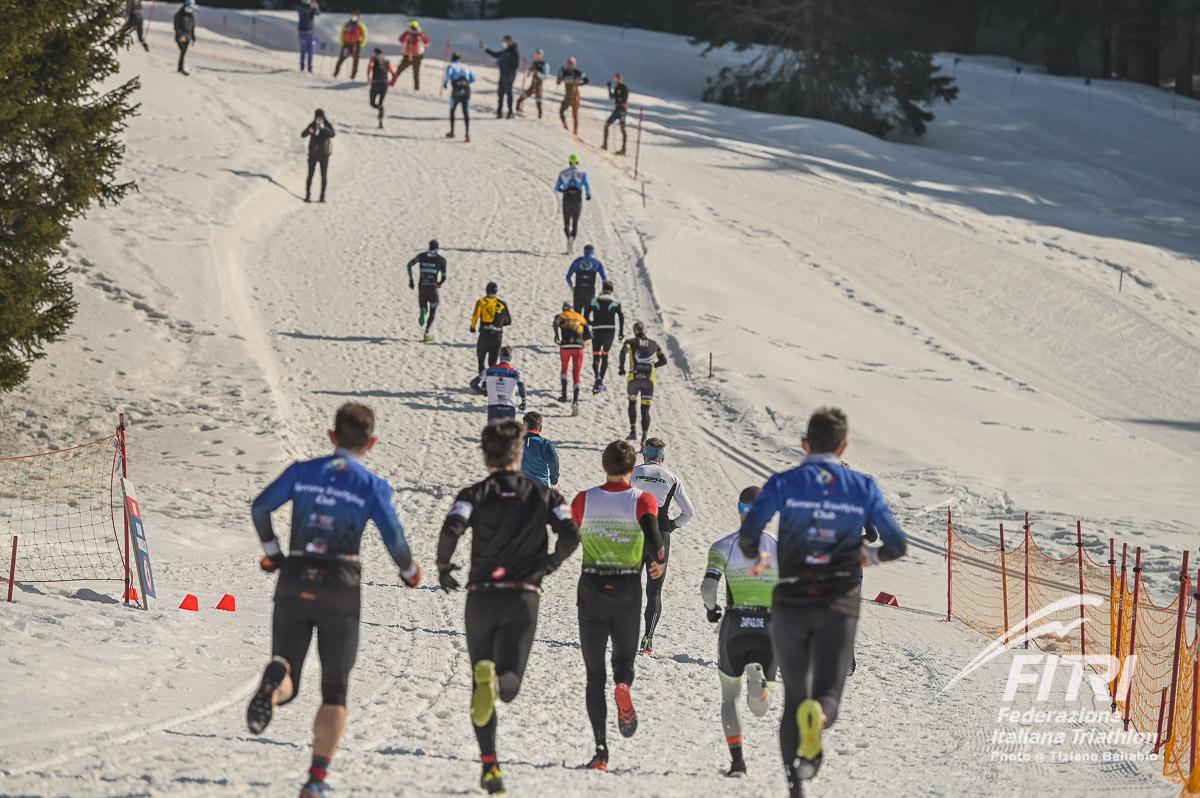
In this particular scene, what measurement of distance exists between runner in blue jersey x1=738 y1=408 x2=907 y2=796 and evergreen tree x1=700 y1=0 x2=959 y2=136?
44905 mm

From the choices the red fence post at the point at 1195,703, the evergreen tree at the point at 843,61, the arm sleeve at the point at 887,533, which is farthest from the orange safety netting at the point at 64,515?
the evergreen tree at the point at 843,61

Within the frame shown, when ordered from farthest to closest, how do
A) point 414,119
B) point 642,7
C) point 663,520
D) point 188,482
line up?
point 642,7 → point 414,119 → point 188,482 → point 663,520

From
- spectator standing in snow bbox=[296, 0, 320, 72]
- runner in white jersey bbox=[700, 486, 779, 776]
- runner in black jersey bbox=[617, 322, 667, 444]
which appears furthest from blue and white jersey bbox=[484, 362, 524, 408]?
spectator standing in snow bbox=[296, 0, 320, 72]

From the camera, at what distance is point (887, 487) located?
19.4m

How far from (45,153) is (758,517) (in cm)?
1358

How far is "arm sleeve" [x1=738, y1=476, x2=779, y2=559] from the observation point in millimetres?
6523

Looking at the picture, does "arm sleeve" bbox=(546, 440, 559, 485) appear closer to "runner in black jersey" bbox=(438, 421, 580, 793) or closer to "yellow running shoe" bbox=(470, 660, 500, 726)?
"runner in black jersey" bbox=(438, 421, 580, 793)

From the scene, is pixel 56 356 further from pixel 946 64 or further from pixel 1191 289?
pixel 946 64

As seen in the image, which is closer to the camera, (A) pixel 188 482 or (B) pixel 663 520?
(B) pixel 663 520

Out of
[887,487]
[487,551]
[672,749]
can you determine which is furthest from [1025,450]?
[487,551]

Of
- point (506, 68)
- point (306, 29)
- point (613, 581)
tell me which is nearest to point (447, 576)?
point (613, 581)

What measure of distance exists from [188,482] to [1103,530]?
1138 cm
